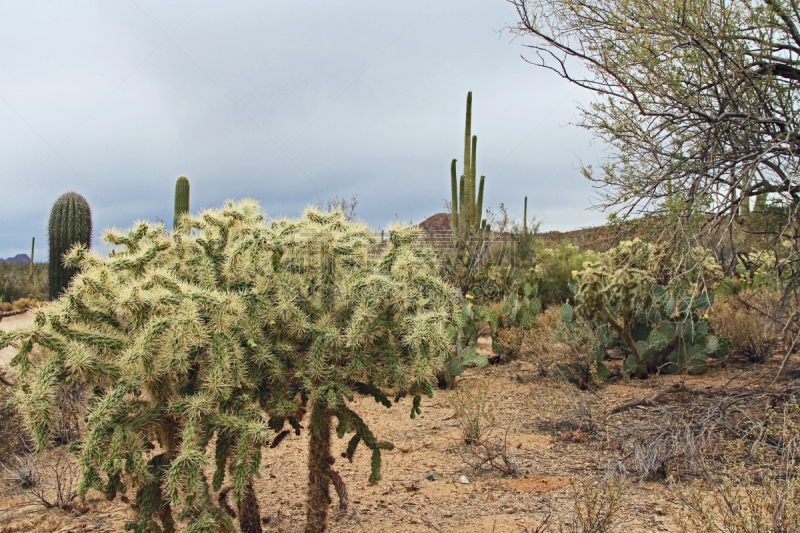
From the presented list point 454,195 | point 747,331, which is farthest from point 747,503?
point 454,195

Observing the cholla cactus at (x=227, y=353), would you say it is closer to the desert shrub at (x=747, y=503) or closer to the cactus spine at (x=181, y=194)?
the desert shrub at (x=747, y=503)

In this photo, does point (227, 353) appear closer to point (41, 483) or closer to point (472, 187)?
point (41, 483)

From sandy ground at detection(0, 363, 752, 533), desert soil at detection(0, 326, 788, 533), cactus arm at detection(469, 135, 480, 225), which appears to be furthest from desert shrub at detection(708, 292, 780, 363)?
cactus arm at detection(469, 135, 480, 225)

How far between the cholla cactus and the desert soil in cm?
76

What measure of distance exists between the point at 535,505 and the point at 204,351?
7.24 feet

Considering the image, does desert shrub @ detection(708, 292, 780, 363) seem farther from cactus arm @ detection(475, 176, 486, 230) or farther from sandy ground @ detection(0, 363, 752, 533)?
cactus arm @ detection(475, 176, 486, 230)

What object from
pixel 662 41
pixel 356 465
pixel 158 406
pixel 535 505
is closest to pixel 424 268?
pixel 158 406

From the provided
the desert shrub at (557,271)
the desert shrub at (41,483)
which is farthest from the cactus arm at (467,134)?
the desert shrub at (41,483)

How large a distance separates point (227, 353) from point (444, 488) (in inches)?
83.8

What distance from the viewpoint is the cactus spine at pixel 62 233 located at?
452 inches

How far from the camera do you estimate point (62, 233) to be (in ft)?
38.1

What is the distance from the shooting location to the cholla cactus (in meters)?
2.38

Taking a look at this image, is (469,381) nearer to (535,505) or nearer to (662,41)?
(535,505)

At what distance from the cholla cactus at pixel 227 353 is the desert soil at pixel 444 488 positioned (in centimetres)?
76
